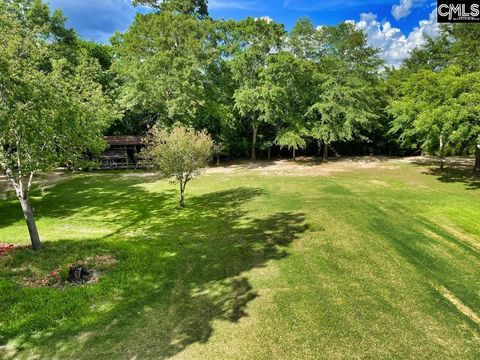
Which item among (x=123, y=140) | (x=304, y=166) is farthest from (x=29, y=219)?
(x=304, y=166)

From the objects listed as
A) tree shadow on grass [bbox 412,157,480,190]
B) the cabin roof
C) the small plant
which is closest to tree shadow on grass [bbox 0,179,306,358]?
the small plant

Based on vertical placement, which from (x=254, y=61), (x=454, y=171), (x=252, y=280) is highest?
(x=254, y=61)

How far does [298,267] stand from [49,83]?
11.6m

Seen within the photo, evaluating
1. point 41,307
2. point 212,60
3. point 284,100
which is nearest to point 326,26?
point 284,100

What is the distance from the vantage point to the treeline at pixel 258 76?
31250 millimetres

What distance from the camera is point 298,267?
39.3ft

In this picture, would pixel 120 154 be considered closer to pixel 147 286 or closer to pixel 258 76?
pixel 258 76

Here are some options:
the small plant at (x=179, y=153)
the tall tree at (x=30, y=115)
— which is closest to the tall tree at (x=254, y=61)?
the small plant at (x=179, y=153)

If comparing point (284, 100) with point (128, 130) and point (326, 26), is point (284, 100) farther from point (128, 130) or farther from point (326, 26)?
point (128, 130)

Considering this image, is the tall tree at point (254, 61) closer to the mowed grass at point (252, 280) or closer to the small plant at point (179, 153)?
the mowed grass at point (252, 280)

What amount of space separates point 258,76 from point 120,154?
1720cm

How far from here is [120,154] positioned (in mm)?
35750

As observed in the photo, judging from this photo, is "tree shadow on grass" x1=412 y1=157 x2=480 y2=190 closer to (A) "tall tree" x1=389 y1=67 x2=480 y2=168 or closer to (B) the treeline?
(B) the treeline

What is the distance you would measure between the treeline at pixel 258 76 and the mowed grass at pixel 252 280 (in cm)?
1281
